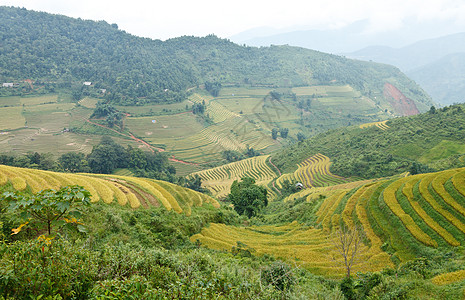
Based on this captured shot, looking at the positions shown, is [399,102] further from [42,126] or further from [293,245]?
[42,126]

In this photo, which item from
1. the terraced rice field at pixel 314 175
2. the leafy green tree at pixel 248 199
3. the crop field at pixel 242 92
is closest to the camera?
the leafy green tree at pixel 248 199

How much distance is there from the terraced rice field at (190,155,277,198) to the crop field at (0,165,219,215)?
3401 cm

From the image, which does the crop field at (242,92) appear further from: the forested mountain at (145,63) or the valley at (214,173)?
the forested mountain at (145,63)

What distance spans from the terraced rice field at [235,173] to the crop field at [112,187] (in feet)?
112

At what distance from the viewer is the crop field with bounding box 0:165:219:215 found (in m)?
15.3

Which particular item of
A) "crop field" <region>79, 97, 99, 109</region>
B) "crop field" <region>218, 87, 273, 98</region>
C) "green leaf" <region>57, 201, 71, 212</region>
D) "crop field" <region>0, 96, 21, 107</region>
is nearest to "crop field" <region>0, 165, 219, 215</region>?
"green leaf" <region>57, 201, 71, 212</region>

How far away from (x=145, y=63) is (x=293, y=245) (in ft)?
418

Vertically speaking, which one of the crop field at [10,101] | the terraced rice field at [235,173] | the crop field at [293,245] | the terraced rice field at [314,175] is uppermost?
the crop field at [10,101]

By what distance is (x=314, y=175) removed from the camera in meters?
52.7

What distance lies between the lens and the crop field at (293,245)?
14.0m

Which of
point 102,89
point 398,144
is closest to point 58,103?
point 102,89

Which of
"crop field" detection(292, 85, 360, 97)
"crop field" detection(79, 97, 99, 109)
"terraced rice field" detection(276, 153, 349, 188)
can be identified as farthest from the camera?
"crop field" detection(292, 85, 360, 97)

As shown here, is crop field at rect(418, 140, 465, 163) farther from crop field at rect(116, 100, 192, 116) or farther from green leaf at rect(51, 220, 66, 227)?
crop field at rect(116, 100, 192, 116)

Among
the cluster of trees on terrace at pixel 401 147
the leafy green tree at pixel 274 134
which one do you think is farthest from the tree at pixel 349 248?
the leafy green tree at pixel 274 134
